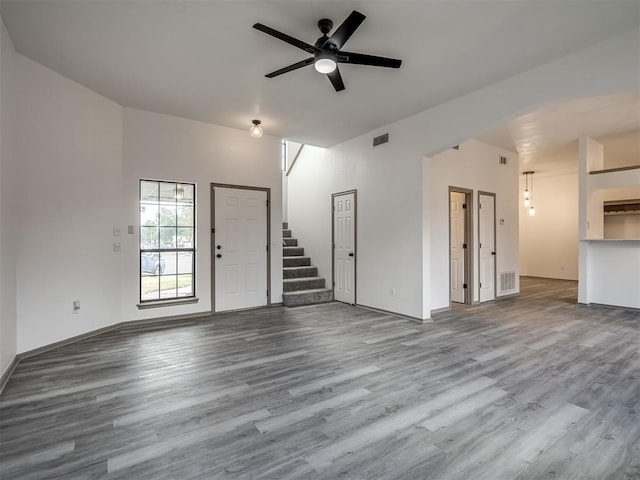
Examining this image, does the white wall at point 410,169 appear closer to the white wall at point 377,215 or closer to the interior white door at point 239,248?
the white wall at point 377,215

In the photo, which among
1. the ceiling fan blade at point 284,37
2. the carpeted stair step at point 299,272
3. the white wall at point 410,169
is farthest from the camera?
the carpeted stair step at point 299,272

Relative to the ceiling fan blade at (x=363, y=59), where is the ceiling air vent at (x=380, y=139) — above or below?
above

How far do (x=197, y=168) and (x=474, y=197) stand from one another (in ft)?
16.8

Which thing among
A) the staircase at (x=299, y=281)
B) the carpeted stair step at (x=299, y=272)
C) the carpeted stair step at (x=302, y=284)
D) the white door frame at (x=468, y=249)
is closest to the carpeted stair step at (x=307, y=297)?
the staircase at (x=299, y=281)

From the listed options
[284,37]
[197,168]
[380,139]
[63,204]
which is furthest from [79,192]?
[380,139]

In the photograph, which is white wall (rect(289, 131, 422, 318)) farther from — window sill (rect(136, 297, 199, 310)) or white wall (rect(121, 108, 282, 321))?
window sill (rect(136, 297, 199, 310))

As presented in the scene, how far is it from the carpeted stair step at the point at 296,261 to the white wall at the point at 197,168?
946mm

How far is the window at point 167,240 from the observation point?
493 cm

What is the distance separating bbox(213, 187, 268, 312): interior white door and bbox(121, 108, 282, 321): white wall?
0.16 metres

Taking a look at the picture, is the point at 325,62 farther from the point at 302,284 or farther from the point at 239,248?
the point at 302,284

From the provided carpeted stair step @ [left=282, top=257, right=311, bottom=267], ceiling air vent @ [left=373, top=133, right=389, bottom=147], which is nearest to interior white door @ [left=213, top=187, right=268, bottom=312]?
carpeted stair step @ [left=282, top=257, right=311, bottom=267]

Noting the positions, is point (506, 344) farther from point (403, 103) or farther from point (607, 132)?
point (607, 132)

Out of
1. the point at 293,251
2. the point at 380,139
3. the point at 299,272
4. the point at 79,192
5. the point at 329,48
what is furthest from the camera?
the point at 293,251

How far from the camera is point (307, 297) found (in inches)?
248
